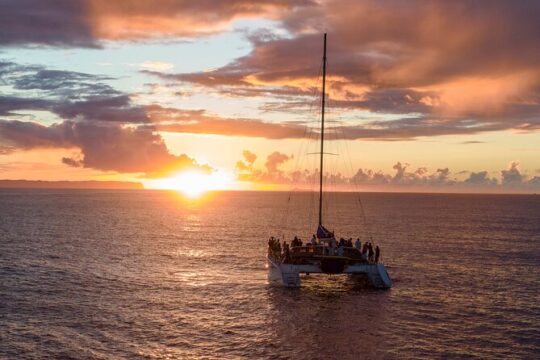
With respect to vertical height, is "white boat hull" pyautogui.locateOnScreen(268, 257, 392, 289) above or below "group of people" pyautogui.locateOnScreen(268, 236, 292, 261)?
below

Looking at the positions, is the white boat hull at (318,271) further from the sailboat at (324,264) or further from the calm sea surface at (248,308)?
the calm sea surface at (248,308)

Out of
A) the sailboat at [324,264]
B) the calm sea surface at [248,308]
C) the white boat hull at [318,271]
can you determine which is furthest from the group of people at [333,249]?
the calm sea surface at [248,308]

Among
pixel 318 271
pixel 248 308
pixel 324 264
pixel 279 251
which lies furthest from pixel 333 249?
pixel 248 308

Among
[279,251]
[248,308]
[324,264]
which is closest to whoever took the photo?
[248,308]

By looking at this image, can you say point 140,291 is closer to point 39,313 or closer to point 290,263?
point 39,313

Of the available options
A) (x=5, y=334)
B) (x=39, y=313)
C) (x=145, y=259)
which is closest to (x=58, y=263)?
(x=145, y=259)

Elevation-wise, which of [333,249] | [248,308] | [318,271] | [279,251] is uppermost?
[333,249]

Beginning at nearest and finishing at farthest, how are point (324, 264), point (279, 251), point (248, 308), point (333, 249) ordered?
1. point (248, 308)
2. point (324, 264)
3. point (333, 249)
4. point (279, 251)

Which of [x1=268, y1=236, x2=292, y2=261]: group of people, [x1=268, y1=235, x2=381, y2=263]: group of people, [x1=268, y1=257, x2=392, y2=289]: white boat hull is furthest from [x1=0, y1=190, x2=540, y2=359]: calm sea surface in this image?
[x1=268, y1=235, x2=381, y2=263]: group of people

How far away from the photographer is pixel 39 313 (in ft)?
111

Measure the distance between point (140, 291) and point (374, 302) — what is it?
18111 mm

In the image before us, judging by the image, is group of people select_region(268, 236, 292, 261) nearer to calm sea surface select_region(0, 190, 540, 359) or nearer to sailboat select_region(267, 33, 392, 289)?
sailboat select_region(267, 33, 392, 289)

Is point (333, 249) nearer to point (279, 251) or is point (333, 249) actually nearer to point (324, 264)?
point (324, 264)

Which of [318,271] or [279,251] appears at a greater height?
[279,251]
